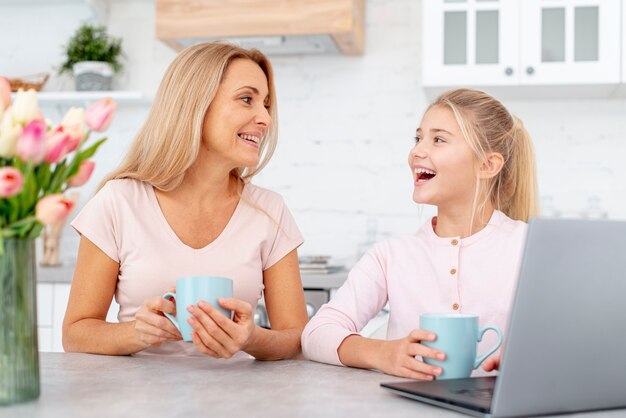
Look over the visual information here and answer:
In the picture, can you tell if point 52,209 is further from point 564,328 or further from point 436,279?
point 436,279

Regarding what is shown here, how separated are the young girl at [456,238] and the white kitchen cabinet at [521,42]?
1.31 metres

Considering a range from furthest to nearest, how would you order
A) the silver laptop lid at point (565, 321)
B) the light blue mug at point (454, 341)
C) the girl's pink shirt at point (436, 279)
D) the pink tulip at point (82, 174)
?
the girl's pink shirt at point (436, 279) → the light blue mug at point (454, 341) → the pink tulip at point (82, 174) → the silver laptop lid at point (565, 321)

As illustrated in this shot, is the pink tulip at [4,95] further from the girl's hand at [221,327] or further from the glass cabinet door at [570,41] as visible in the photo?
the glass cabinet door at [570,41]

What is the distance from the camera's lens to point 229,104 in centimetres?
187

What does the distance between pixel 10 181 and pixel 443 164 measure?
3.53ft

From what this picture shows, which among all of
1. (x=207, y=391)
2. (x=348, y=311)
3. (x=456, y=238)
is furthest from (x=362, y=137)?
(x=207, y=391)

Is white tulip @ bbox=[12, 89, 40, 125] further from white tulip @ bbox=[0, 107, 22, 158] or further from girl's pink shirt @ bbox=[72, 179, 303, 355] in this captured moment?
girl's pink shirt @ bbox=[72, 179, 303, 355]

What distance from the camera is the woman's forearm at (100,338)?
1.46 meters

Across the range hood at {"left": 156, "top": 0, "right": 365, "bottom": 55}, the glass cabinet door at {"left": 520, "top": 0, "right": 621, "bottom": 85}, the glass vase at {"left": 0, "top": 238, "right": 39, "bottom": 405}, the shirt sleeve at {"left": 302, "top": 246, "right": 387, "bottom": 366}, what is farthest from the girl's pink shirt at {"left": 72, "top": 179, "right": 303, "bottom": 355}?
the glass cabinet door at {"left": 520, "top": 0, "right": 621, "bottom": 85}

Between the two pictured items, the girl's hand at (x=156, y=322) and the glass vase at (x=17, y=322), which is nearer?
the glass vase at (x=17, y=322)

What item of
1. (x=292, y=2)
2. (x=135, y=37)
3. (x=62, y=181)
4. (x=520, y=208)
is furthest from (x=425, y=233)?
(x=135, y=37)

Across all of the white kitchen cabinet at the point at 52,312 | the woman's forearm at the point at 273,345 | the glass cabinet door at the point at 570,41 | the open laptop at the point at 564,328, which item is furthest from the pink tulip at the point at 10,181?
the glass cabinet door at the point at 570,41

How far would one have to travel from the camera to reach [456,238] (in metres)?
1.69

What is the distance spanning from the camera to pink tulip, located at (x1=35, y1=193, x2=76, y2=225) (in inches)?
35.8
